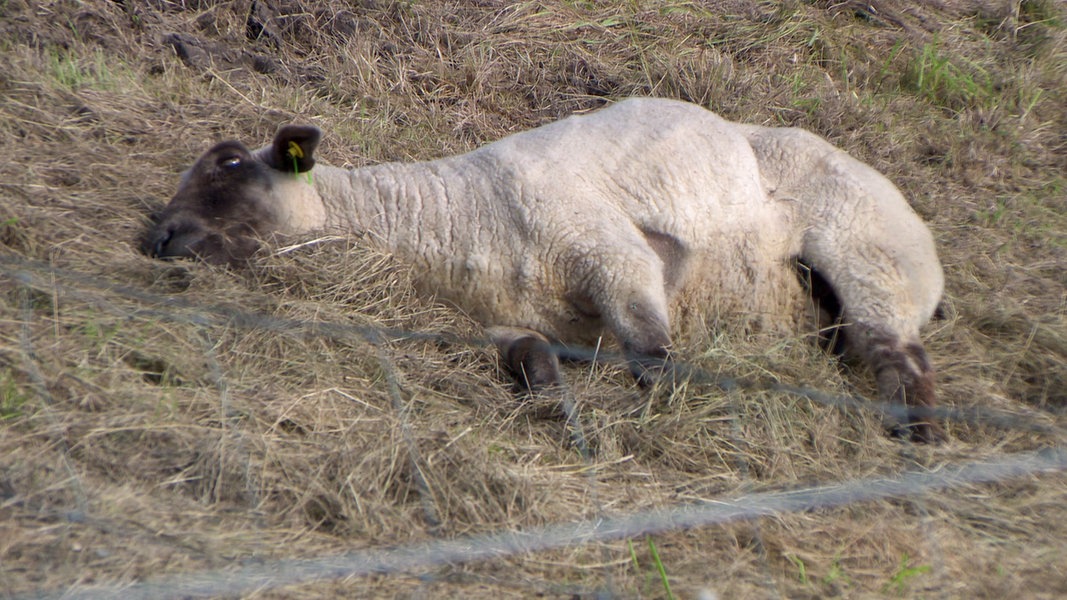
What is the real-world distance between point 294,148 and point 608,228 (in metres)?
1.47

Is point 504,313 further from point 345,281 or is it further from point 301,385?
point 301,385

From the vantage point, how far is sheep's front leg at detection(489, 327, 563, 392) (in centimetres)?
417

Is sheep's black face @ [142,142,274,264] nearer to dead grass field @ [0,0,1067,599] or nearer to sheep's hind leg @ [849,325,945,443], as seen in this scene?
dead grass field @ [0,0,1067,599]

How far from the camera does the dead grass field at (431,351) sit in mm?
2992

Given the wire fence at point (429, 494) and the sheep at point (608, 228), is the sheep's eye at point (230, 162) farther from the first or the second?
the wire fence at point (429, 494)

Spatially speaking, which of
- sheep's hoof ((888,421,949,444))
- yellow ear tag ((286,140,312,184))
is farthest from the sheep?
sheep's hoof ((888,421,949,444))

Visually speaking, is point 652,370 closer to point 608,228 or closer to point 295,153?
point 608,228

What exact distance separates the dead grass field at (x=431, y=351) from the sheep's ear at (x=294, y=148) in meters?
0.46

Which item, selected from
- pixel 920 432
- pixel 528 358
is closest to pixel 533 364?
pixel 528 358

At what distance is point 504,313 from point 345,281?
72cm

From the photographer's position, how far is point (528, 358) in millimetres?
4250

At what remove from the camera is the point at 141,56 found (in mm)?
6141

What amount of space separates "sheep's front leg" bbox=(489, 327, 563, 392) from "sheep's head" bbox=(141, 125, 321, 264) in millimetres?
1149

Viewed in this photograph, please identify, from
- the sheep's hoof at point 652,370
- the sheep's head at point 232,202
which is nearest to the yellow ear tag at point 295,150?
the sheep's head at point 232,202
